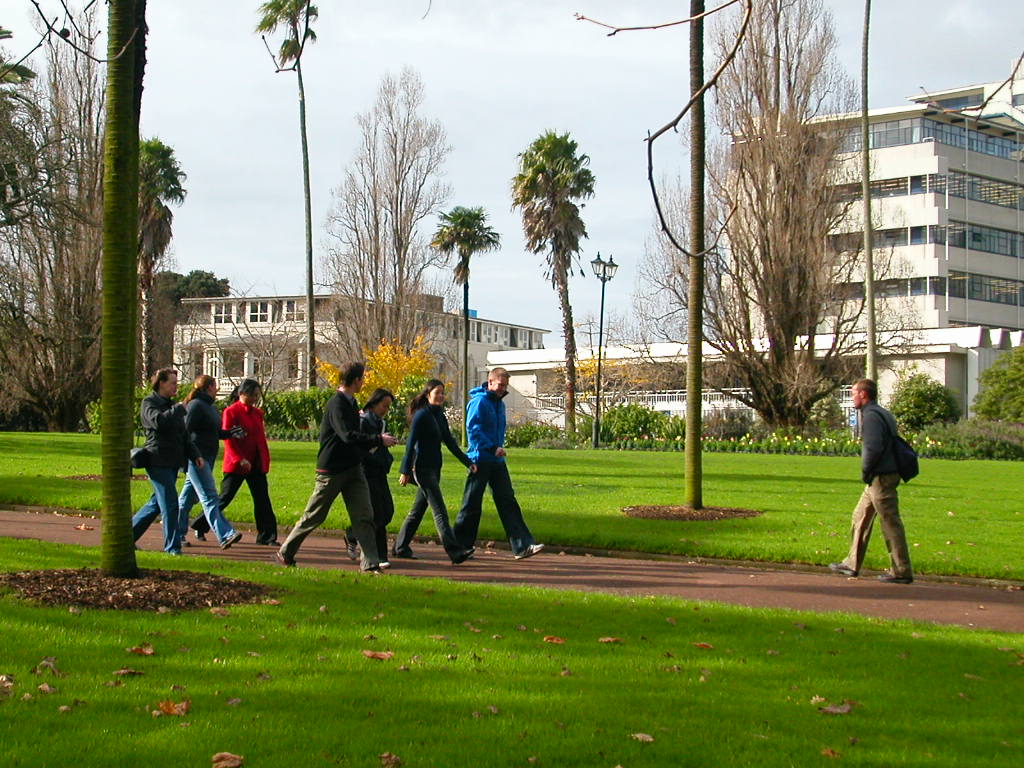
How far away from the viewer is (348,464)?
10.6 m

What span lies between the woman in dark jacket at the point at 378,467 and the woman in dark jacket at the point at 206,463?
4.48 feet

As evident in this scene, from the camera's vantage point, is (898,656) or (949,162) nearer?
(898,656)

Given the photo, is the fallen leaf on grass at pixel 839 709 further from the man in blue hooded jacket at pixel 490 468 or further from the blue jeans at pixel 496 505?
the blue jeans at pixel 496 505

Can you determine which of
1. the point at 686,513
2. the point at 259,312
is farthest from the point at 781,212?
the point at 259,312

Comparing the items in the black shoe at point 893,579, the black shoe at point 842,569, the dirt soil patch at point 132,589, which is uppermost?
the dirt soil patch at point 132,589

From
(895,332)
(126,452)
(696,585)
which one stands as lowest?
(696,585)

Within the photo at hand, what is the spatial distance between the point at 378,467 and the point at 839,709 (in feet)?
21.9

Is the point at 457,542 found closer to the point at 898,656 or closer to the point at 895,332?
the point at 898,656

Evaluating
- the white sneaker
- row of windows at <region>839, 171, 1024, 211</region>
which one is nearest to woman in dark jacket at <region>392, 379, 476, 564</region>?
the white sneaker

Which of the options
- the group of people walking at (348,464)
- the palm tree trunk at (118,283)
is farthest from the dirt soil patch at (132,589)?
the group of people walking at (348,464)

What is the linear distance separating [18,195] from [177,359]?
43178 mm

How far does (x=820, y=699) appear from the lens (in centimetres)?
605

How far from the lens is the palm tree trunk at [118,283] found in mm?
7887

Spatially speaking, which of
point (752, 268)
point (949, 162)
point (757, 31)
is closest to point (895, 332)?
point (752, 268)
